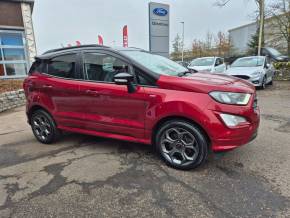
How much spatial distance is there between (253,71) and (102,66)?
7885 millimetres

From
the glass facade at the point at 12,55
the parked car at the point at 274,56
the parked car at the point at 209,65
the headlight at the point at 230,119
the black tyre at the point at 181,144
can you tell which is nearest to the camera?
the headlight at the point at 230,119

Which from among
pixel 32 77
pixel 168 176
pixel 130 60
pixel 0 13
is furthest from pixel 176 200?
pixel 0 13

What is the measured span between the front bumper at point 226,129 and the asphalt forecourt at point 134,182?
1.50 feet

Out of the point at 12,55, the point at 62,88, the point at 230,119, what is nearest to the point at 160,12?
the point at 12,55

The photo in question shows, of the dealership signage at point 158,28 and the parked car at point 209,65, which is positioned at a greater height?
the dealership signage at point 158,28

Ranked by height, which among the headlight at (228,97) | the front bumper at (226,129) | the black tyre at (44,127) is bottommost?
the black tyre at (44,127)

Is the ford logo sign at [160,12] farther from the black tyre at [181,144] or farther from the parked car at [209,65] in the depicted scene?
the black tyre at [181,144]

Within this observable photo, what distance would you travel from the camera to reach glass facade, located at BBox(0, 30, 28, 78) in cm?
1214

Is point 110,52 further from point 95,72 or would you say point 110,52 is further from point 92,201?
point 92,201

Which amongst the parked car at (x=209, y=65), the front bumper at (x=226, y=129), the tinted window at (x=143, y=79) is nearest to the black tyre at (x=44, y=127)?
the tinted window at (x=143, y=79)

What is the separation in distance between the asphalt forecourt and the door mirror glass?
122 centimetres

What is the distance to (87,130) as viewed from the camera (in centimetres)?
380

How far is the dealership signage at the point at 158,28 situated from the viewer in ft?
35.1

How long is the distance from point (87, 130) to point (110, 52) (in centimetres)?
136
